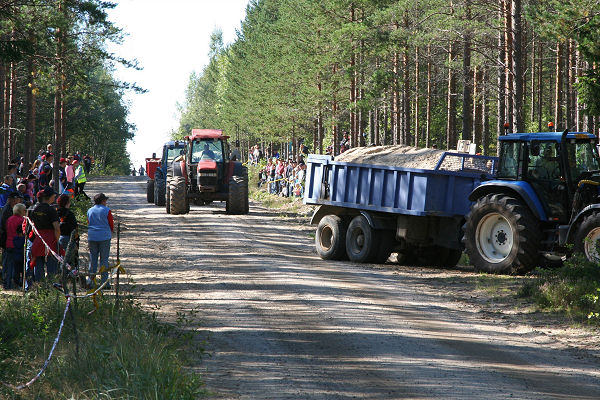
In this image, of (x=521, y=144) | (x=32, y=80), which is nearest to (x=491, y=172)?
(x=521, y=144)

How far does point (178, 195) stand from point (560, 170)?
15255 millimetres

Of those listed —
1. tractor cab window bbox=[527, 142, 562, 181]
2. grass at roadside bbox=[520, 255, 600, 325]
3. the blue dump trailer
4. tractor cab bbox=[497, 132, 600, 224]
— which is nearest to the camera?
grass at roadside bbox=[520, 255, 600, 325]

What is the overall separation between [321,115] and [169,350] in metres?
39.5

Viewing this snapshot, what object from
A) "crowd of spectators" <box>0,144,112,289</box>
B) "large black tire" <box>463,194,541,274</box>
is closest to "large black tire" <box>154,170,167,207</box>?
"crowd of spectators" <box>0,144,112,289</box>

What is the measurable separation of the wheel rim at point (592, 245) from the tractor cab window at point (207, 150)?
1625 centimetres

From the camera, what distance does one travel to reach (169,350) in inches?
324

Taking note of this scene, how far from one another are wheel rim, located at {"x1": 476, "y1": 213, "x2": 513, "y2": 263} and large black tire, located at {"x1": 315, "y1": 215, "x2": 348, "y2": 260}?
140 inches

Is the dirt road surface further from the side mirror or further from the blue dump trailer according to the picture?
the side mirror

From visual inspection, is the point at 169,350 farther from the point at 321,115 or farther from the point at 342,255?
the point at 321,115

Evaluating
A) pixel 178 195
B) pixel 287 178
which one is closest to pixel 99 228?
pixel 178 195

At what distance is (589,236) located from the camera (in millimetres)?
12328

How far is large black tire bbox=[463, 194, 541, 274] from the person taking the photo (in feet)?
44.1

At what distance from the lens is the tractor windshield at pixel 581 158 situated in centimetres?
1335

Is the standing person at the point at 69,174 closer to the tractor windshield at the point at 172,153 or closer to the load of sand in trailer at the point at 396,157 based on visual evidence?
the tractor windshield at the point at 172,153
